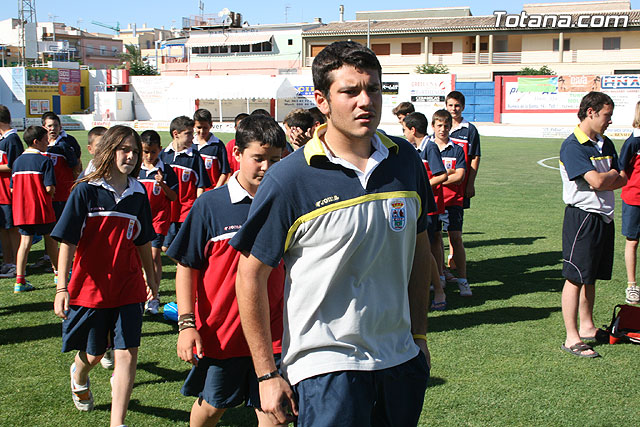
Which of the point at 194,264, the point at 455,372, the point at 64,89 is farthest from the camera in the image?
the point at 64,89

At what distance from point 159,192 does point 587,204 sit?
4376mm

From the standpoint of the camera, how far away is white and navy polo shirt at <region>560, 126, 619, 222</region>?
5.47 metres

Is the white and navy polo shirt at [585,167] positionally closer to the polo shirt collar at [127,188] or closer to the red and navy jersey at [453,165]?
the red and navy jersey at [453,165]

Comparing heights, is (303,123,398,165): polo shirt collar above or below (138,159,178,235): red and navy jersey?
above

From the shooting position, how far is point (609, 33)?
60.4 meters

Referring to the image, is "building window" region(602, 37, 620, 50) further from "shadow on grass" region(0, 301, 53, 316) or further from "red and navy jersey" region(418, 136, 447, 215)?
"shadow on grass" region(0, 301, 53, 316)

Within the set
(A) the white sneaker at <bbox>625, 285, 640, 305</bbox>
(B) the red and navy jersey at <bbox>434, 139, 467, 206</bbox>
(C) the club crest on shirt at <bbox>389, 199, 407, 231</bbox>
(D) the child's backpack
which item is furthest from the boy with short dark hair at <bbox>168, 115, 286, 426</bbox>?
(A) the white sneaker at <bbox>625, 285, 640, 305</bbox>

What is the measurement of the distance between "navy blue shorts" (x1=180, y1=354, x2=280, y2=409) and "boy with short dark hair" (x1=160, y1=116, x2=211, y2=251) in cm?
435

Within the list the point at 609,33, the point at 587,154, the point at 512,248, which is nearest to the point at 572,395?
the point at 587,154

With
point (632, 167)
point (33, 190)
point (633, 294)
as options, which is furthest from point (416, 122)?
point (33, 190)

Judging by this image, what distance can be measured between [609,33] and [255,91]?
34.4 m

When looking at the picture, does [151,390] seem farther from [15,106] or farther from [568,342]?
[15,106]

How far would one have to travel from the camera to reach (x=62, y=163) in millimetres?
8812

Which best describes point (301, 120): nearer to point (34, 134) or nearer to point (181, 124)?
point (181, 124)
